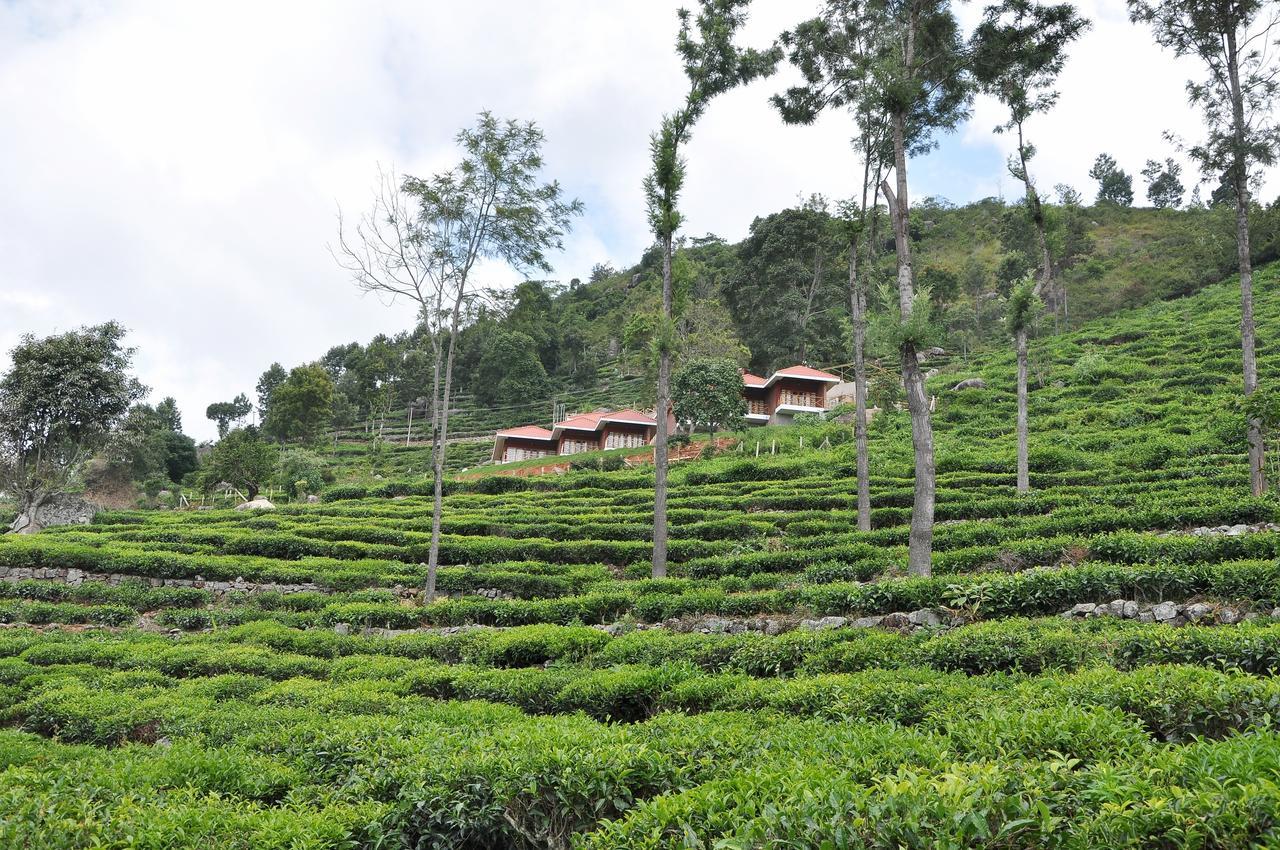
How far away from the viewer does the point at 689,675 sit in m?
A: 8.12

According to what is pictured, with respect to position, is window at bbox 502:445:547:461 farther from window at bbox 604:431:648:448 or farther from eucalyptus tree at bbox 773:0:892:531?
eucalyptus tree at bbox 773:0:892:531

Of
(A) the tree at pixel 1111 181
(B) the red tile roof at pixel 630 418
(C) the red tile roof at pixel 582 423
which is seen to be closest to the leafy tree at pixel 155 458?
(C) the red tile roof at pixel 582 423

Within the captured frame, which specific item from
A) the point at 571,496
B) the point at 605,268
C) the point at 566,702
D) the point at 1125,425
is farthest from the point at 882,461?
the point at 605,268

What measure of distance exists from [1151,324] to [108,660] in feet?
173

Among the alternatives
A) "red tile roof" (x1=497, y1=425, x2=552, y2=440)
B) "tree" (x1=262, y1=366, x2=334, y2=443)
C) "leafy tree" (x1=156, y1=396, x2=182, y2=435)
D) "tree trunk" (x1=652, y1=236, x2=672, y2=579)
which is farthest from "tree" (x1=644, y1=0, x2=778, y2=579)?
"leafy tree" (x1=156, y1=396, x2=182, y2=435)

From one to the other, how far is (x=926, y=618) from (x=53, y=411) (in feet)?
120

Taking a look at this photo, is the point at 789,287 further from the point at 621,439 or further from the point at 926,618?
the point at 926,618

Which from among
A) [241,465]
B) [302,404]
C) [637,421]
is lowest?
[241,465]

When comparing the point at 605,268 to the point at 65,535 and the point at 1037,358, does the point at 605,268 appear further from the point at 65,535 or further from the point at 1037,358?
the point at 65,535

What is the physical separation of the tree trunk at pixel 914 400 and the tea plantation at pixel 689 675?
92 centimetres

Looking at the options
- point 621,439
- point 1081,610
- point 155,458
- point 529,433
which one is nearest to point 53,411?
point 155,458

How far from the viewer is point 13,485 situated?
30938mm

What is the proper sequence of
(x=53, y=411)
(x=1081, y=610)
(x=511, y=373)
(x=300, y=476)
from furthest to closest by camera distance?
(x=511, y=373), (x=300, y=476), (x=53, y=411), (x=1081, y=610)

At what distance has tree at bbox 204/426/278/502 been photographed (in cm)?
3934
